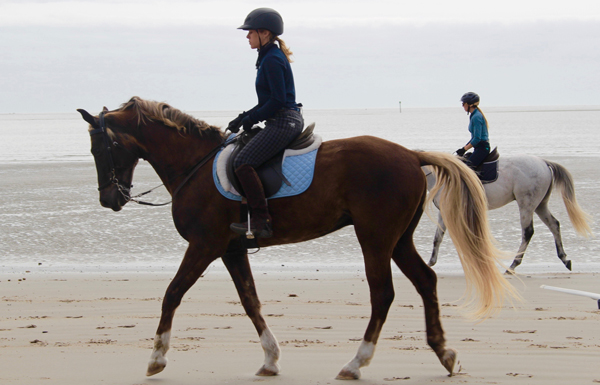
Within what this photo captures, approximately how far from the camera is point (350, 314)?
6.64 m

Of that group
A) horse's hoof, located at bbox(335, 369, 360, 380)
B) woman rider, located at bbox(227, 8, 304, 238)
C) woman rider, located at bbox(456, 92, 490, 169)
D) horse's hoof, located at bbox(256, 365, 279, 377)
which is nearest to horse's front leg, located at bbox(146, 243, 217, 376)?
woman rider, located at bbox(227, 8, 304, 238)

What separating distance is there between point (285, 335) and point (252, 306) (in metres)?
1.03

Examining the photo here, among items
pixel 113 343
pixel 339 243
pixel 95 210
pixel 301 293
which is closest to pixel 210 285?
pixel 301 293

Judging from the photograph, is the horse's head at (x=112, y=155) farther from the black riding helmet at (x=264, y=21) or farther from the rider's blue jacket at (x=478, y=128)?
the rider's blue jacket at (x=478, y=128)

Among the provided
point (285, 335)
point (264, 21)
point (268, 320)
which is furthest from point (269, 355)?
Result: point (264, 21)

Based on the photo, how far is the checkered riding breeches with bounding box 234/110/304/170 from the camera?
Result: 4762mm

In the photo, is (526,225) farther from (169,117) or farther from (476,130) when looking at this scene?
(169,117)

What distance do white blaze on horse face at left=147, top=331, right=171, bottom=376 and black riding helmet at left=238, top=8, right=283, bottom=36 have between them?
235 centimetres

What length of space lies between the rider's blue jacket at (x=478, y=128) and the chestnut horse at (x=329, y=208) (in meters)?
4.73

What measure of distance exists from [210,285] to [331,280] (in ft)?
5.09

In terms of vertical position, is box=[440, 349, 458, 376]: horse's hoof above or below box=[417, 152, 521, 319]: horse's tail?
below

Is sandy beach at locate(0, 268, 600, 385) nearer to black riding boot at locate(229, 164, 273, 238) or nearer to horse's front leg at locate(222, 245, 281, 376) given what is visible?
horse's front leg at locate(222, 245, 281, 376)

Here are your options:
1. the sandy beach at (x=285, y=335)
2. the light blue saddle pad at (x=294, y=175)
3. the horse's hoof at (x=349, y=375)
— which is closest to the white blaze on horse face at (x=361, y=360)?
the horse's hoof at (x=349, y=375)

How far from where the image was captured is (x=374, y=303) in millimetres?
4676
